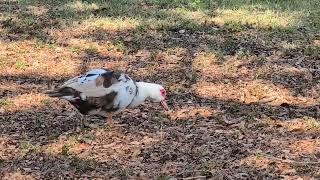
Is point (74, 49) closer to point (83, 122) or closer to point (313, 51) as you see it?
point (83, 122)

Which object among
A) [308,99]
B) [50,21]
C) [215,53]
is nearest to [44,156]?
[308,99]

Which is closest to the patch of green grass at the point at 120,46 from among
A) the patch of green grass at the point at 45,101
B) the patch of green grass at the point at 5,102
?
the patch of green grass at the point at 45,101

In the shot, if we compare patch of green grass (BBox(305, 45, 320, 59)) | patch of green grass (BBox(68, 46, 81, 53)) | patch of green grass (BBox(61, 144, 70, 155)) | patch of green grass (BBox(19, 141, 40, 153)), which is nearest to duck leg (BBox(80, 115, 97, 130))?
patch of green grass (BBox(61, 144, 70, 155))

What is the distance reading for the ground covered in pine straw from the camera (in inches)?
237

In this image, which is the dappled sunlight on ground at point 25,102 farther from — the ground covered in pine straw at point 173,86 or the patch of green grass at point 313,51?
the patch of green grass at point 313,51

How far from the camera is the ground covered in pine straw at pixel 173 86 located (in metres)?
6.01

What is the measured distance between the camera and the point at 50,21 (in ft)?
38.4

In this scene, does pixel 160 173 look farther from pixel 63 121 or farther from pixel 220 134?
pixel 63 121

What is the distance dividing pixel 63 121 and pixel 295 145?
2624mm

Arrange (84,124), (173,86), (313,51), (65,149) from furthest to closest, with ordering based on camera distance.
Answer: (313,51), (173,86), (84,124), (65,149)

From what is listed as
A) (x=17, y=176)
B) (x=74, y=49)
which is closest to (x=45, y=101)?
(x=17, y=176)

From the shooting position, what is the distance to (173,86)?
8.43 metres

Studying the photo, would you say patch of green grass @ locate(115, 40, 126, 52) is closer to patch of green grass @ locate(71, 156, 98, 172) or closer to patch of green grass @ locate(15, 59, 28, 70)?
patch of green grass @ locate(15, 59, 28, 70)

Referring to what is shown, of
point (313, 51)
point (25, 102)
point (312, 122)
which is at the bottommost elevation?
point (313, 51)
